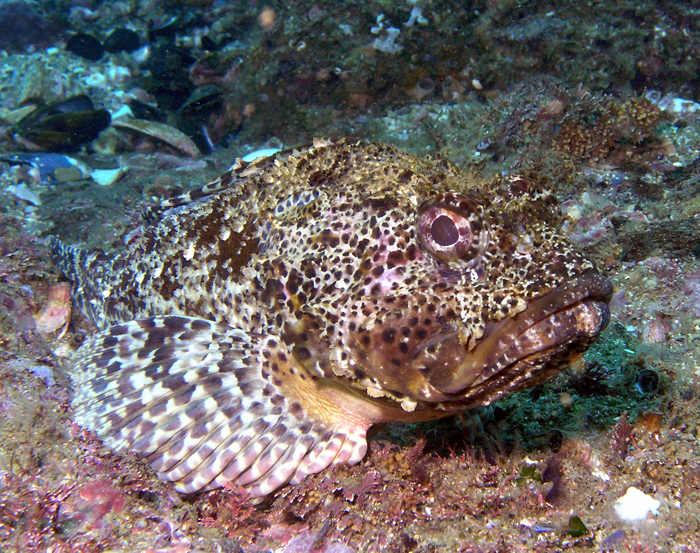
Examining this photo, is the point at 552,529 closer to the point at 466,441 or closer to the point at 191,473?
the point at 466,441

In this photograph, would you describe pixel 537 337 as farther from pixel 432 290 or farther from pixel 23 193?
pixel 23 193

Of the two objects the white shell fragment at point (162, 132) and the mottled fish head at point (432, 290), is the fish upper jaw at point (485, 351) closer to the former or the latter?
the mottled fish head at point (432, 290)

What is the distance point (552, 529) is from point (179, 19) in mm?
15761

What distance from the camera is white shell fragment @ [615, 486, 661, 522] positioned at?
8.29 feet

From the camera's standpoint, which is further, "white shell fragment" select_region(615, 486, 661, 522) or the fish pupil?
"white shell fragment" select_region(615, 486, 661, 522)

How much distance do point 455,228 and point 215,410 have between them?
190 cm

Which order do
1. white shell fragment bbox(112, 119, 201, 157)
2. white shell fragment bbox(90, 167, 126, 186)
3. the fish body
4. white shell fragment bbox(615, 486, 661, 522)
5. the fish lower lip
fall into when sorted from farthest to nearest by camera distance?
white shell fragment bbox(112, 119, 201, 157) → white shell fragment bbox(90, 167, 126, 186) → white shell fragment bbox(615, 486, 661, 522) → the fish body → the fish lower lip

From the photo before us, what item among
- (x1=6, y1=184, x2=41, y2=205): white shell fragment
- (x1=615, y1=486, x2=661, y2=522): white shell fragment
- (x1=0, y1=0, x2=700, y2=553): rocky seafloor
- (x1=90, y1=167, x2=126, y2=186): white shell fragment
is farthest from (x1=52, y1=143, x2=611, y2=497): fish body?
(x1=90, y1=167, x2=126, y2=186): white shell fragment

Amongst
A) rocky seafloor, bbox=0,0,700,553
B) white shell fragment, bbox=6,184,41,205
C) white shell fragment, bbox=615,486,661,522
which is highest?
white shell fragment, bbox=6,184,41,205

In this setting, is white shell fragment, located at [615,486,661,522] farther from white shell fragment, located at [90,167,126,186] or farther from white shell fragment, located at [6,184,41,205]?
white shell fragment, located at [90,167,126,186]

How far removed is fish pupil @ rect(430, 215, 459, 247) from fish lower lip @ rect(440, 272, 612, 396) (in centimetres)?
49

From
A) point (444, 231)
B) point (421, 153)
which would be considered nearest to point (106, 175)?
point (421, 153)

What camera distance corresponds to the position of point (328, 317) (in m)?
2.62

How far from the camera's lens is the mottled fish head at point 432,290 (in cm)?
221
